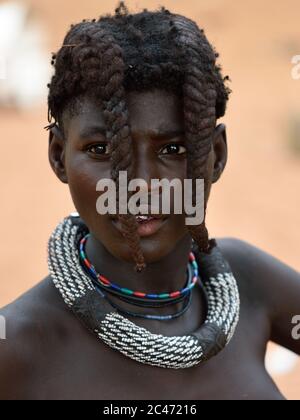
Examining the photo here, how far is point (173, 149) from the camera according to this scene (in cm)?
246

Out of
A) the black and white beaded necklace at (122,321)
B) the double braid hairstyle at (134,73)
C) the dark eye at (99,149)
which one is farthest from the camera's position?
the black and white beaded necklace at (122,321)

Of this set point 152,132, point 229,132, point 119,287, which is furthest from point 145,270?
point 229,132

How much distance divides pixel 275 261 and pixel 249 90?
26.4 feet

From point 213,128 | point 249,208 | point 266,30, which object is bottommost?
point 249,208

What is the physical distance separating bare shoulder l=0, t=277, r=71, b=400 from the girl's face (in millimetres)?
245

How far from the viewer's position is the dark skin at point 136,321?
7.97 ft

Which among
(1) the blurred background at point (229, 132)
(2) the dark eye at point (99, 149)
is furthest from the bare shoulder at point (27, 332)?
(1) the blurred background at point (229, 132)

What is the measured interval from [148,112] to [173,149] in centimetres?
13

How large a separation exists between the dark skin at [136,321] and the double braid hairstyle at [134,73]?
0.04 meters

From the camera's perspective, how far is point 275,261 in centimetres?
313

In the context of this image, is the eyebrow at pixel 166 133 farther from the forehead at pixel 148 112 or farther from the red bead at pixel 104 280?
the red bead at pixel 104 280
